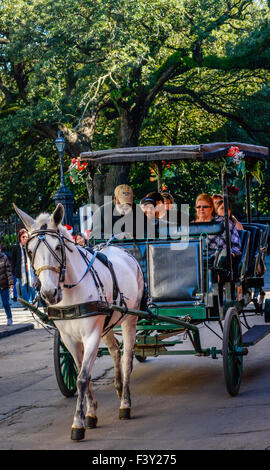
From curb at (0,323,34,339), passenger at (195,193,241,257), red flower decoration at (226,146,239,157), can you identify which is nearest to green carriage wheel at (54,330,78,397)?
passenger at (195,193,241,257)

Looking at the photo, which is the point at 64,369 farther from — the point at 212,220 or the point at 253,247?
the point at 253,247

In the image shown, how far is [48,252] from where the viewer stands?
577 centimetres

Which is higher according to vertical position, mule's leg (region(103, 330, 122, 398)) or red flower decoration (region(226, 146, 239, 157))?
red flower decoration (region(226, 146, 239, 157))

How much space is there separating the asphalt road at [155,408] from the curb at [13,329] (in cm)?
391

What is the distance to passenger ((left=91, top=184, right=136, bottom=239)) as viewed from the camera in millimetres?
8453

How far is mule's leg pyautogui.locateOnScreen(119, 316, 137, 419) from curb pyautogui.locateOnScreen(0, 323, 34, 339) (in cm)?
771

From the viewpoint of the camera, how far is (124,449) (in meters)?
5.50

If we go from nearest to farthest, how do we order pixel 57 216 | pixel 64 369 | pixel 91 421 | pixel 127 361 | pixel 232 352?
pixel 57 216 → pixel 91 421 → pixel 127 361 → pixel 232 352 → pixel 64 369

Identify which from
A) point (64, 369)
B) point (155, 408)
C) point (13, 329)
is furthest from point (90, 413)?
point (13, 329)

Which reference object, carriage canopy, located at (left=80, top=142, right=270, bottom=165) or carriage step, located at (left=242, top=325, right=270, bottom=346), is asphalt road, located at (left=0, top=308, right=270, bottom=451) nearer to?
carriage step, located at (left=242, top=325, right=270, bottom=346)

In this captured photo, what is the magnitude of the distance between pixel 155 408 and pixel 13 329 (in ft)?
27.4

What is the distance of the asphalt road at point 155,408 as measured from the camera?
18.8 ft

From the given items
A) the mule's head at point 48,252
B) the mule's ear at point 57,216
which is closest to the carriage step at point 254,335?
the mule's head at point 48,252
